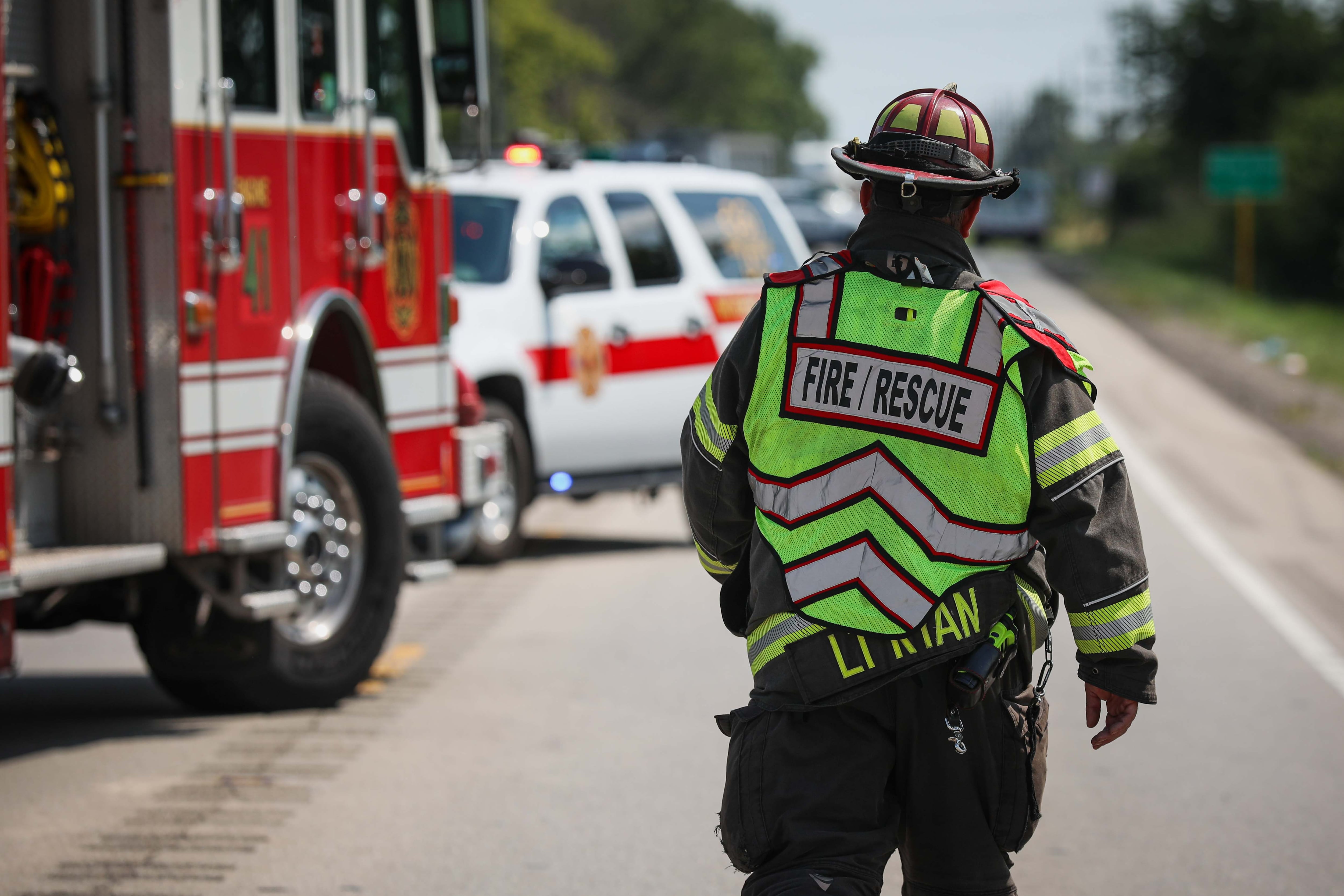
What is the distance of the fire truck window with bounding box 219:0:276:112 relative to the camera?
6.20 meters

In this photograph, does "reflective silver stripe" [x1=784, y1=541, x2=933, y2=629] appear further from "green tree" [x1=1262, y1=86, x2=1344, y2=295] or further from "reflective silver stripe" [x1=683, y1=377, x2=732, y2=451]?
"green tree" [x1=1262, y1=86, x2=1344, y2=295]

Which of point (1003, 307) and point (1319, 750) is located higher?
point (1003, 307)

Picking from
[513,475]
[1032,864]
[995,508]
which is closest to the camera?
[995,508]

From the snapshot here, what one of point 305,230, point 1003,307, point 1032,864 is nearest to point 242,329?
point 305,230

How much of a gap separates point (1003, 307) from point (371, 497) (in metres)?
4.38

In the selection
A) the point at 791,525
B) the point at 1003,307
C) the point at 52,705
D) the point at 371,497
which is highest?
the point at 1003,307

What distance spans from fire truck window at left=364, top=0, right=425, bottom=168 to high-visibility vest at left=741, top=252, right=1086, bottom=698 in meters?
4.57

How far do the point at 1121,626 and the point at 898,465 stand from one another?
0.47m

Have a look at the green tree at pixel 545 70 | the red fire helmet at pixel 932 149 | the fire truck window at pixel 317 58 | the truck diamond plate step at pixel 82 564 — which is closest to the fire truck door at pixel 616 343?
the fire truck window at pixel 317 58

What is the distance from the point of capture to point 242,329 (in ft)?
20.3

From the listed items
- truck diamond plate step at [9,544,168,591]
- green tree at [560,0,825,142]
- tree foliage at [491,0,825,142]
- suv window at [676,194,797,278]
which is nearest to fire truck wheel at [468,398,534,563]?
suv window at [676,194,797,278]

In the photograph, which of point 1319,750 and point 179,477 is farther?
point 1319,750

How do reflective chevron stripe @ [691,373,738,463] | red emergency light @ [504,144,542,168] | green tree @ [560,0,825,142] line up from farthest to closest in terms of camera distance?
1. green tree @ [560,0,825,142]
2. red emergency light @ [504,144,542,168]
3. reflective chevron stripe @ [691,373,738,463]

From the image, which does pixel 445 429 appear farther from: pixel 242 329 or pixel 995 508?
pixel 995 508
